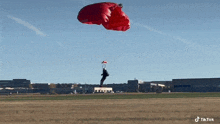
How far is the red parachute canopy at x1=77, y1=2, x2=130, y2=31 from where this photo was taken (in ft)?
78.7

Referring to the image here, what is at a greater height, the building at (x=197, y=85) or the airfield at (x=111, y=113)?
the building at (x=197, y=85)

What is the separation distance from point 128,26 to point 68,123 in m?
13.3

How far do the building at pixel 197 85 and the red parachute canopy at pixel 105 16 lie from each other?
152 m

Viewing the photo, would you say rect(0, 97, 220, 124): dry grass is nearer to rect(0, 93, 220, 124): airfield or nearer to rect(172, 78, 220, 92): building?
rect(0, 93, 220, 124): airfield

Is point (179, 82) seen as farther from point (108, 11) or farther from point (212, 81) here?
point (108, 11)

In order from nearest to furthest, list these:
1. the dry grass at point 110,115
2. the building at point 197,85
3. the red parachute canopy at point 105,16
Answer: the dry grass at point 110,115 < the red parachute canopy at point 105,16 < the building at point 197,85

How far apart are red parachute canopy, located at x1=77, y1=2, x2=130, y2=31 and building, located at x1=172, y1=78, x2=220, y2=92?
5988 inches

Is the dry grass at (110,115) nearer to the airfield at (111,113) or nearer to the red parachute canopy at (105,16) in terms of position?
the airfield at (111,113)

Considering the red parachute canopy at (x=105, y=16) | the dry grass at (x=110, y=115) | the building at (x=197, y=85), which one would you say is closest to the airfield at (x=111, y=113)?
the dry grass at (x=110, y=115)

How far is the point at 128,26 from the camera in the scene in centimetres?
2809

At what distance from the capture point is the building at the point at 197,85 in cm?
17229

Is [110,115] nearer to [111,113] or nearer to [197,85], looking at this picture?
[111,113]

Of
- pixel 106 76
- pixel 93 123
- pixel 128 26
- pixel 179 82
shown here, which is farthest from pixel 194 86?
pixel 93 123

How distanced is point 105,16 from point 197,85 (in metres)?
162
